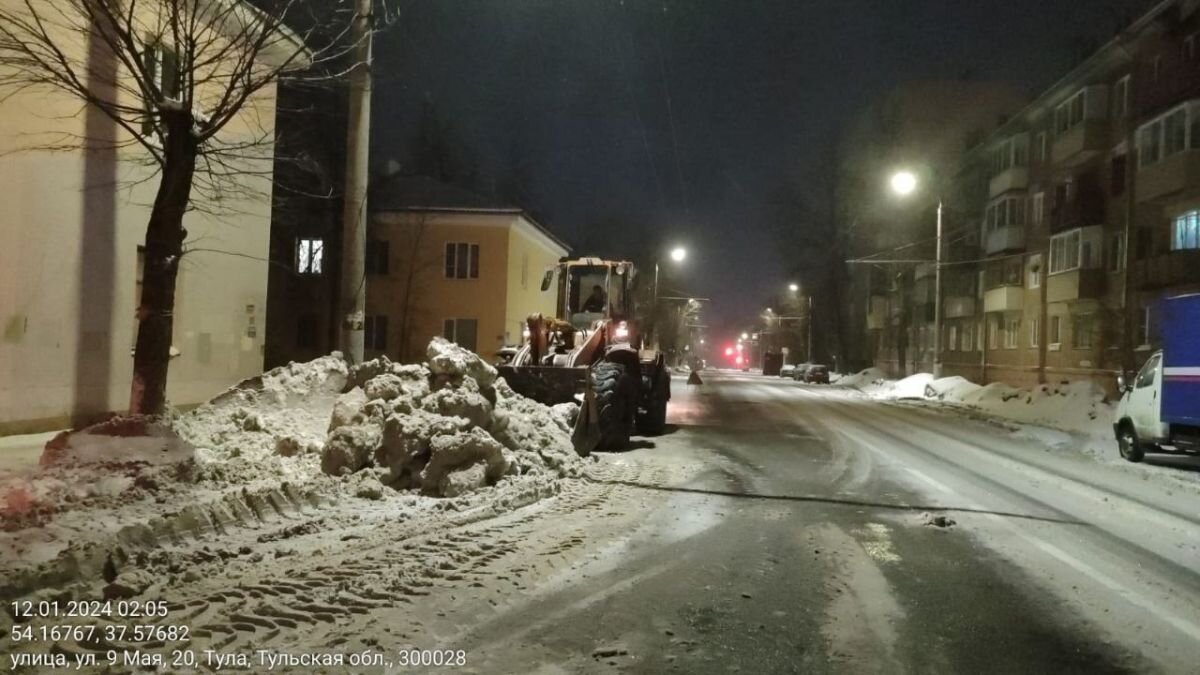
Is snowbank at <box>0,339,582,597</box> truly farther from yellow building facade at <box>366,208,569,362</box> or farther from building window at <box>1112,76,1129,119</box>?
building window at <box>1112,76,1129,119</box>

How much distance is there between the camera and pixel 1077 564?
7.47 meters

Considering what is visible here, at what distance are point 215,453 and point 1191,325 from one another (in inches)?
571

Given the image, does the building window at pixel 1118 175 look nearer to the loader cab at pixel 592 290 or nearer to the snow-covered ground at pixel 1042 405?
the snow-covered ground at pixel 1042 405

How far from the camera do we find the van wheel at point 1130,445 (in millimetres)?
15469

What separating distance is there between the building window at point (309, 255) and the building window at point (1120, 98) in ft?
101

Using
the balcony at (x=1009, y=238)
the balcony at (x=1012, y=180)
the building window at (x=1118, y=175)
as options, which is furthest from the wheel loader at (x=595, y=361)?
the balcony at (x=1012, y=180)

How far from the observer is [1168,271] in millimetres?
28828

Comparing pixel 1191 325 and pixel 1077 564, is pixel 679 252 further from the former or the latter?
pixel 1077 564

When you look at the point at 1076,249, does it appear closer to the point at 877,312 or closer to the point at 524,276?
the point at 524,276

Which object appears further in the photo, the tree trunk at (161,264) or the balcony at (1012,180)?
the balcony at (1012,180)

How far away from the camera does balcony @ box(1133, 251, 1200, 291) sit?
27.9 m

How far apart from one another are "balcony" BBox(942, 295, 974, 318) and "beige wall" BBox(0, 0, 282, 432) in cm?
4261

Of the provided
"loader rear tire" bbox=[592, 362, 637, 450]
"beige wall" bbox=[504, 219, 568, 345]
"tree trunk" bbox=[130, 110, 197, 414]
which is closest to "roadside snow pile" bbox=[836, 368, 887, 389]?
"beige wall" bbox=[504, 219, 568, 345]

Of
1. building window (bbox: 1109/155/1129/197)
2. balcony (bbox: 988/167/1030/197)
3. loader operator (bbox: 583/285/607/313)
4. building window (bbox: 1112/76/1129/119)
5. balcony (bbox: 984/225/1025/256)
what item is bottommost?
loader operator (bbox: 583/285/607/313)
